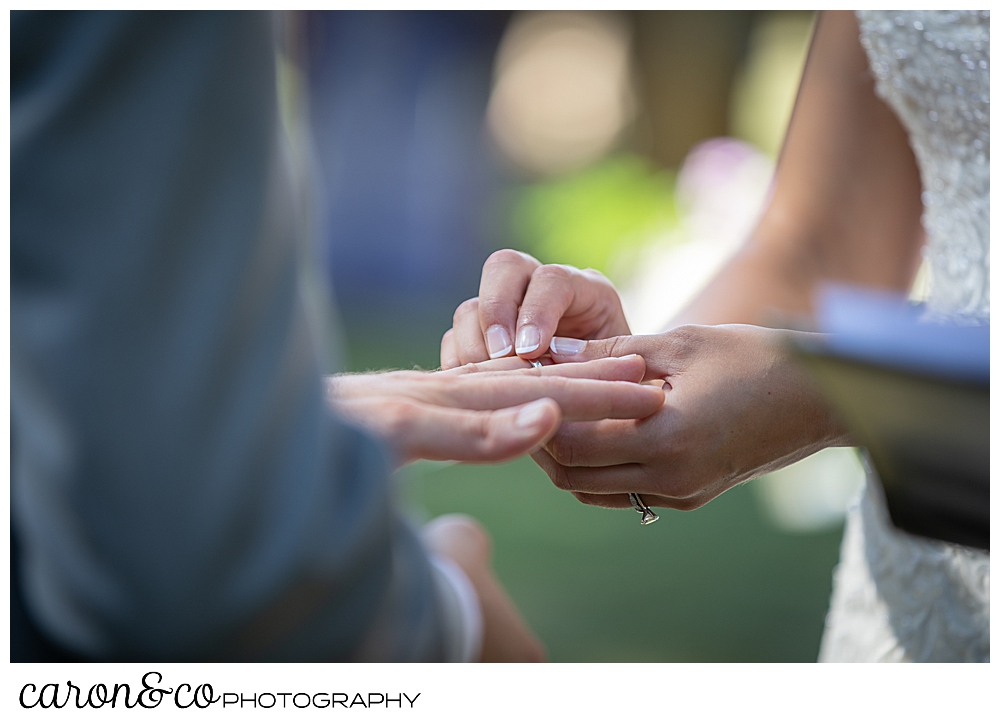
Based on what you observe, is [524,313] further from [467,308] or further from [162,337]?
[162,337]

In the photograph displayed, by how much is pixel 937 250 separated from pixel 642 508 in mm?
321

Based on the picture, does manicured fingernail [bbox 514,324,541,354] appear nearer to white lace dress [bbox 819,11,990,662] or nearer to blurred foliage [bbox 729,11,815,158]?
white lace dress [bbox 819,11,990,662]

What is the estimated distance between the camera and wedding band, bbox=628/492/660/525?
0.46 metres

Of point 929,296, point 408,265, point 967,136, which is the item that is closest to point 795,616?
point 929,296

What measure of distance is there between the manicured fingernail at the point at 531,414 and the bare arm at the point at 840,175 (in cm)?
34

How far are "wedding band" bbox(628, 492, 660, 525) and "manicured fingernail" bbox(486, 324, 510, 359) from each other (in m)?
0.10

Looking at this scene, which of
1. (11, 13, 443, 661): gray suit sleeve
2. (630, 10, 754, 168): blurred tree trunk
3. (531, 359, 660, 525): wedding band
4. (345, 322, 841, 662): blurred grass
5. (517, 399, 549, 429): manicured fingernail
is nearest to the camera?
(11, 13, 443, 661): gray suit sleeve

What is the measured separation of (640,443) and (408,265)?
1.74m

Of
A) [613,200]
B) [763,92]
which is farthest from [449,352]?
[763,92]

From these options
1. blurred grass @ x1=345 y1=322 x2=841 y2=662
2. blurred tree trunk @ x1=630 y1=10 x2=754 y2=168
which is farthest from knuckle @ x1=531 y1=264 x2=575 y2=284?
blurred tree trunk @ x1=630 y1=10 x2=754 y2=168

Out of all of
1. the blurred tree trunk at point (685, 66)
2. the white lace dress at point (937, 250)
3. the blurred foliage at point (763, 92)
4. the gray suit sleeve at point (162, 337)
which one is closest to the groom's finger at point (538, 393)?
the gray suit sleeve at point (162, 337)

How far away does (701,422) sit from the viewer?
440mm

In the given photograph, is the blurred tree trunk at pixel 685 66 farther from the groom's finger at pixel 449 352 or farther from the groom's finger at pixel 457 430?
the groom's finger at pixel 457 430

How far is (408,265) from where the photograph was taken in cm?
212
